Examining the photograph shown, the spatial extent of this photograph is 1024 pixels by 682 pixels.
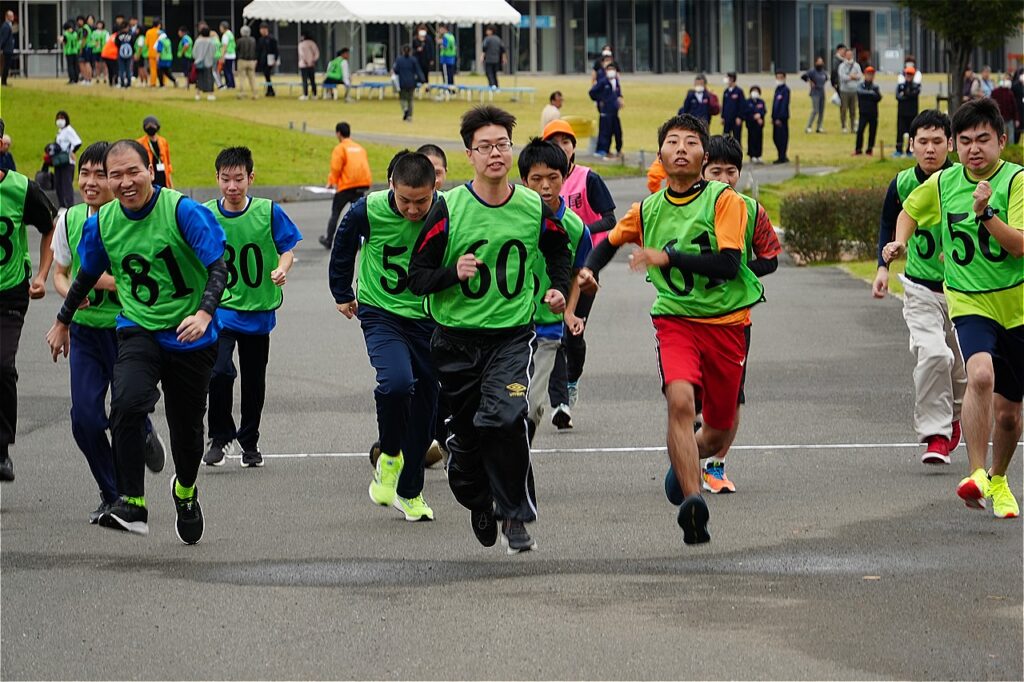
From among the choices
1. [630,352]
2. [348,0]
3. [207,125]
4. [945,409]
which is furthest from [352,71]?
[945,409]

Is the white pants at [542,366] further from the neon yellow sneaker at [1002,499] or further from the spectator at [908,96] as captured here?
the spectator at [908,96]

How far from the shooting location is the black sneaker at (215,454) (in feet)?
33.1

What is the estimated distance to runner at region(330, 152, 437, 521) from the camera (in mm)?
8367

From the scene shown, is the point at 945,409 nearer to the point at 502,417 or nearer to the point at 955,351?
the point at 955,351

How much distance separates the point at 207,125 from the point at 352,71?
2716 cm

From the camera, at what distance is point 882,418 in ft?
37.2

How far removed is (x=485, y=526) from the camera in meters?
7.56

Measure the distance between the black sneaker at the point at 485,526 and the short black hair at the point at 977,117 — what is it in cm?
297

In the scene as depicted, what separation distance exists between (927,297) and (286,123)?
111 feet

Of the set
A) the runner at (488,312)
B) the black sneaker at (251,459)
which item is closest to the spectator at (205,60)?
the black sneaker at (251,459)

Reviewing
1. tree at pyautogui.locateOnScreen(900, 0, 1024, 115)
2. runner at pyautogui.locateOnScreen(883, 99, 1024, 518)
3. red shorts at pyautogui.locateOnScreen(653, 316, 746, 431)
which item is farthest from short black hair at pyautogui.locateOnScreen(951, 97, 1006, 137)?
tree at pyautogui.locateOnScreen(900, 0, 1024, 115)

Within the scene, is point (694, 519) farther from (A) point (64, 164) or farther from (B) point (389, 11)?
(B) point (389, 11)

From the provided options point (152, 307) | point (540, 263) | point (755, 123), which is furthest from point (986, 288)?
point (755, 123)

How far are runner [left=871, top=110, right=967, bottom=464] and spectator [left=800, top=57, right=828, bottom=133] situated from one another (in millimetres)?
32151
